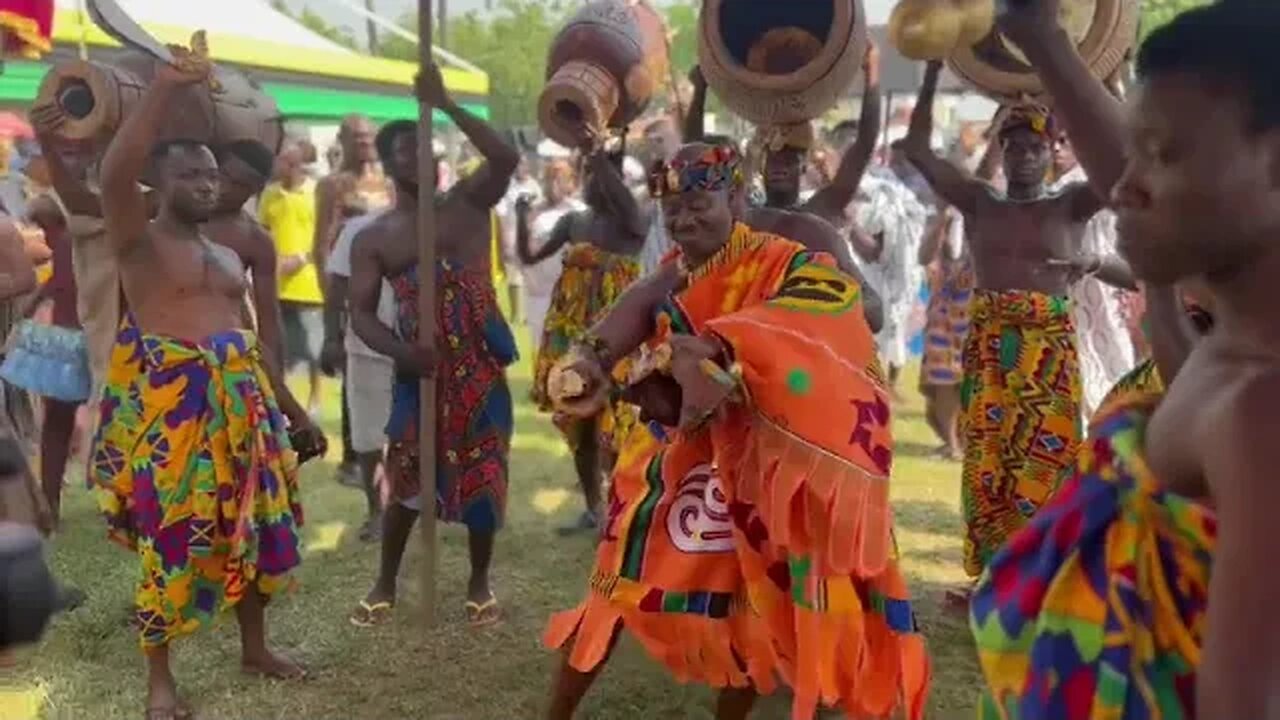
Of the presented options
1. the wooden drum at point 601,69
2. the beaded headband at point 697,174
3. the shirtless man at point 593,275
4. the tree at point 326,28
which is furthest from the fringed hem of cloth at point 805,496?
the tree at point 326,28

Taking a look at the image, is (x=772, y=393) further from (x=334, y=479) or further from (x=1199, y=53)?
(x=334, y=479)

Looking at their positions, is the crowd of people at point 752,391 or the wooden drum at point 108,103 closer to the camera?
the crowd of people at point 752,391

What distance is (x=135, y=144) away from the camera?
3.56 m

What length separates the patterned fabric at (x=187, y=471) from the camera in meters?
3.88

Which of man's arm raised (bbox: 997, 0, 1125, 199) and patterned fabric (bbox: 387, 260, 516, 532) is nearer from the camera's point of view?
man's arm raised (bbox: 997, 0, 1125, 199)

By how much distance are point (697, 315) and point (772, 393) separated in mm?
285

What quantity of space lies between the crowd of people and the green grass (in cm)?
17

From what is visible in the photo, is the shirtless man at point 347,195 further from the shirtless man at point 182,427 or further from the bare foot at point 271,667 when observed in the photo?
the shirtless man at point 182,427

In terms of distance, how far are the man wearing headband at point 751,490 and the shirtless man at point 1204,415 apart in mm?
1629

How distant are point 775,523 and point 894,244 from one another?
21.5ft

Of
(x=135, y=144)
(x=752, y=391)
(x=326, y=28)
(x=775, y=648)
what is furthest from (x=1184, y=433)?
(x=326, y=28)

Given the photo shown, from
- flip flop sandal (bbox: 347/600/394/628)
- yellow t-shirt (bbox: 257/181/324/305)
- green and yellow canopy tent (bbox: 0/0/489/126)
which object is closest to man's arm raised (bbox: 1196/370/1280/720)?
flip flop sandal (bbox: 347/600/394/628)

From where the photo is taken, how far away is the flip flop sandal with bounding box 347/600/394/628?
4984 millimetres

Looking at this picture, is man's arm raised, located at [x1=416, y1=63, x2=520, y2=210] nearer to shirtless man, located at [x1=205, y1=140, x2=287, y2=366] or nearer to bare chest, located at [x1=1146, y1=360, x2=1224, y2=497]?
shirtless man, located at [x1=205, y1=140, x2=287, y2=366]
